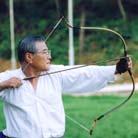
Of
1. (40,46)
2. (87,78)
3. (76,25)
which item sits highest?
(40,46)

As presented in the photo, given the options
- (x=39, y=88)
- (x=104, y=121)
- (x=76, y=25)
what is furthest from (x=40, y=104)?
(x=76, y=25)

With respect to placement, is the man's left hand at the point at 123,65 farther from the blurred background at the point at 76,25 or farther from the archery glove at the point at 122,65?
the blurred background at the point at 76,25

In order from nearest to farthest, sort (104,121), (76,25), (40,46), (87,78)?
(40,46)
(87,78)
(104,121)
(76,25)

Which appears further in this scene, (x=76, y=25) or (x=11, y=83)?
(x=76, y=25)

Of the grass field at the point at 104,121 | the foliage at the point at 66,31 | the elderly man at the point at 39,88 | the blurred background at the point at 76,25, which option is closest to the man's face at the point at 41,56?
the elderly man at the point at 39,88

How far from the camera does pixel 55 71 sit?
5.98 m

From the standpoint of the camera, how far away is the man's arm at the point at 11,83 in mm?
5914

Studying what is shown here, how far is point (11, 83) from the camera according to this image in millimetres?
5922

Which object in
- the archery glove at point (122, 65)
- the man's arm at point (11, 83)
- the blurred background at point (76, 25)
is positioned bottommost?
the blurred background at point (76, 25)

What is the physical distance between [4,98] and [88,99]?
1288 cm

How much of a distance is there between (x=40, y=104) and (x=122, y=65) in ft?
2.03

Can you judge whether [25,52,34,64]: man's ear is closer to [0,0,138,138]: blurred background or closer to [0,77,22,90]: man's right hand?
[0,77,22,90]: man's right hand

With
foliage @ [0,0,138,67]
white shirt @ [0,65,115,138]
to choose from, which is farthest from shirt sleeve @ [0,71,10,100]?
foliage @ [0,0,138,67]

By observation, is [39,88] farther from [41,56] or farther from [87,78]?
[87,78]
